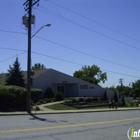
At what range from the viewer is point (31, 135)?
31.5ft

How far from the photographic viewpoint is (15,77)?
1485 inches

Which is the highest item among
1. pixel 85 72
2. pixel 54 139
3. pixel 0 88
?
pixel 85 72

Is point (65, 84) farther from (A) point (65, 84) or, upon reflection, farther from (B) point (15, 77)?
(B) point (15, 77)

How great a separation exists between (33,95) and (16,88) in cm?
1108

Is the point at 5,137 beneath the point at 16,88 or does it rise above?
beneath

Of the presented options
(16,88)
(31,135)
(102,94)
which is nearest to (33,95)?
(16,88)

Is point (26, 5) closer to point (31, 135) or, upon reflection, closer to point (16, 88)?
point (16, 88)

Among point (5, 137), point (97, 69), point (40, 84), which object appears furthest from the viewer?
point (97, 69)

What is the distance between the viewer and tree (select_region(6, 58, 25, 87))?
37.4 metres

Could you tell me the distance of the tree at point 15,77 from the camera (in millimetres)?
37438

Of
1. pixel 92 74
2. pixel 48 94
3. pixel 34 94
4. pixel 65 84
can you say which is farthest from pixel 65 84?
pixel 92 74

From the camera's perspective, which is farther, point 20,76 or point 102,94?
point 102,94

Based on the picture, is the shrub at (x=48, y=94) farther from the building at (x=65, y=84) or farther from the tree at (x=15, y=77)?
the tree at (x=15, y=77)

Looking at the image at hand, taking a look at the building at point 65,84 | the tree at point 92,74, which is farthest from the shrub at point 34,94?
the tree at point 92,74
